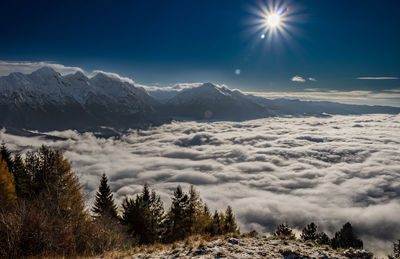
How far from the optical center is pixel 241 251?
493 inches

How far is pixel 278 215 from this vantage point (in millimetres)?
165250

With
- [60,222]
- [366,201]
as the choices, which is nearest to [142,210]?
[60,222]

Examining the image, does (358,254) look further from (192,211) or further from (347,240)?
(347,240)

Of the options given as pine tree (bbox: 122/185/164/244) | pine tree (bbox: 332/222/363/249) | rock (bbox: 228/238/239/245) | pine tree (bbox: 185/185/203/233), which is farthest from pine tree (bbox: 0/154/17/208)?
pine tree (bbox: 332/222/363/249)

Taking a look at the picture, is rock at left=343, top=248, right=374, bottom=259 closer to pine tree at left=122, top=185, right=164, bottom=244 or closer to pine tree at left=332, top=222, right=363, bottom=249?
pine tree at left=122, top=185, right=164, bottom=244

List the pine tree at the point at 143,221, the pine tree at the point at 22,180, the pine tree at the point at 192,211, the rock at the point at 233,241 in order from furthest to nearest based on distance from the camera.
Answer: the pine tree at the point at 192,211
the pine tree at the point at 143,221
the pine tree at the point at 22,180
the rock at the point at 233,241

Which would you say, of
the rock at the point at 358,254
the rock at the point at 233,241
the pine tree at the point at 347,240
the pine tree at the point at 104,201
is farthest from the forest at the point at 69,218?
the rock at the point at 358,254

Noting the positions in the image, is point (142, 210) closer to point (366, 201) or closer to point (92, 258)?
point (92, 258)

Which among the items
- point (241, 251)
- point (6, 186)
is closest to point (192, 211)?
point (241, 251)

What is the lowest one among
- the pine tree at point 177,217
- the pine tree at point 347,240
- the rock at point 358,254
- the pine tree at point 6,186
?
A: the pine tree at point 347,240

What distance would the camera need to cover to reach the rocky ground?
11.9 meters

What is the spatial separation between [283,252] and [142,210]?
81.0 ft

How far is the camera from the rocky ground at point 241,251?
11.9 meters

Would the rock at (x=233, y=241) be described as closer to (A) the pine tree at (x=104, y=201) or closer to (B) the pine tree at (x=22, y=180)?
(A) the pine tree at (x=104, y=201)
